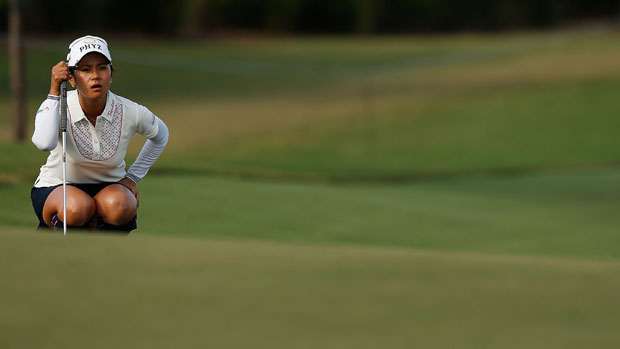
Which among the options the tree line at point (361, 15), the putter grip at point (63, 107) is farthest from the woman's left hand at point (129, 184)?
the tree line at point (361, 15)

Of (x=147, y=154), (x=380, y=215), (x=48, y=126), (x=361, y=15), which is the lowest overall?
(x=361, y=15)

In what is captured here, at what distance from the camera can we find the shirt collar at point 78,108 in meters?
4.74

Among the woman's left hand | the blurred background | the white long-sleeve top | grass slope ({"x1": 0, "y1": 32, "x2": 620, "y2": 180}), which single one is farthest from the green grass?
the white long-sleeve top

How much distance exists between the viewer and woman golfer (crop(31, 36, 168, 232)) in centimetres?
464

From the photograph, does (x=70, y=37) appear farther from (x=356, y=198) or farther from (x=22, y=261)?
(x=22, y=261)

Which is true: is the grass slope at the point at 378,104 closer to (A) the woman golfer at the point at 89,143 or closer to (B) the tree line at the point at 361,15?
(B) the tree line at the point at 361,15

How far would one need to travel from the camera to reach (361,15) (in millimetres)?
41656

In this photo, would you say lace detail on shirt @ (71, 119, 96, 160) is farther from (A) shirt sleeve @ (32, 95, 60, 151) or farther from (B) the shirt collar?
(A) shirt sleeve @ (32, 95, 60, 151)

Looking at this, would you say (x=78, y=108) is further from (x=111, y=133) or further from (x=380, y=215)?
(x=380, y=215)

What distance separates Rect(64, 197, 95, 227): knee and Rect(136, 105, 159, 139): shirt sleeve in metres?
0.50

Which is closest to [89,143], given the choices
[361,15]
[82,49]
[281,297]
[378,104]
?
[82,49]

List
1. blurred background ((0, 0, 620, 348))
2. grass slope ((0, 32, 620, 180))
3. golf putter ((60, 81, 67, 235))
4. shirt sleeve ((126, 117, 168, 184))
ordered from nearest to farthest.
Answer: blurred background ((0, 0, 620, 348))
golf putter ((60, 81, 67, 235))
shirt sleeve ((126, 117, 168, 184))
grass slope ((0, 32, 620, 180))

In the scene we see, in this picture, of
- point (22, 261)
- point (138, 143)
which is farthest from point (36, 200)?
point (138, 143)

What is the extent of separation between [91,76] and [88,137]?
307mm
